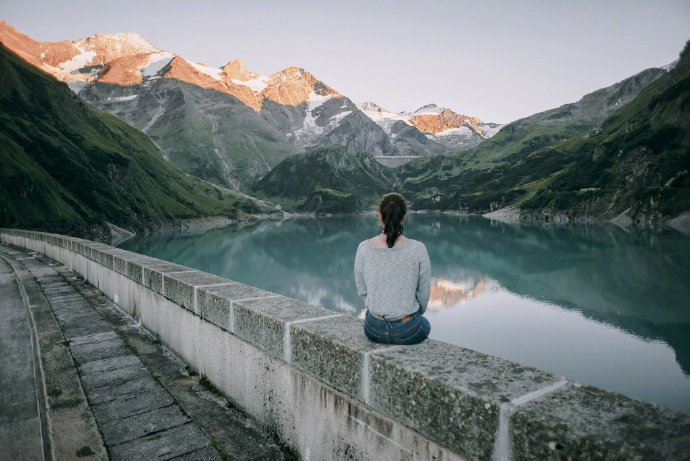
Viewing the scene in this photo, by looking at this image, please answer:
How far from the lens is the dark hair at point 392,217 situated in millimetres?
4762

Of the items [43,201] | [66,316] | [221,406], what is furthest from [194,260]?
[221,406]

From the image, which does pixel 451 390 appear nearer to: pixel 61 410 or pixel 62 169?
pixel 61 410

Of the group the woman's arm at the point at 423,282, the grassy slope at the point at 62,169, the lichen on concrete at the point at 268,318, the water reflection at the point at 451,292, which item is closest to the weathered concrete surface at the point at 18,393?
the lichen on concrete at the point at 268,318

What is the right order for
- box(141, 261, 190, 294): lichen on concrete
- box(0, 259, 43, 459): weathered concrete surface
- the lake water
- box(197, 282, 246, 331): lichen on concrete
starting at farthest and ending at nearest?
the lake water < box(141, 261, 190, 294): lichen on concrete < box(197, 282, 246, 331): lichen on concrete < box(0, 259, 43, 459): weathered concrete surface

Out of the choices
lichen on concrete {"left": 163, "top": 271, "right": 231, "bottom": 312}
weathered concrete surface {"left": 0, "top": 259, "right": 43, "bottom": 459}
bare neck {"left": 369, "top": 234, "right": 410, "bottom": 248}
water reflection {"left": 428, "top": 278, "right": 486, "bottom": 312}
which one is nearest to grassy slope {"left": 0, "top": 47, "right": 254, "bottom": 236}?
water reflection {"left": 428, "top": 278, "right": 486, "bottom": 312}

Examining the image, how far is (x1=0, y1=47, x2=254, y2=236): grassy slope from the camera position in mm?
110312

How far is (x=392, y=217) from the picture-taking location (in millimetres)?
4797

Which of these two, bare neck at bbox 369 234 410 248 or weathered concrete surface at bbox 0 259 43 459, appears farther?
bare neck at bbox 369 234 410 248

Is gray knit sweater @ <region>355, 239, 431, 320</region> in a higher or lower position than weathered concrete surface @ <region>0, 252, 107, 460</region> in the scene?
higher

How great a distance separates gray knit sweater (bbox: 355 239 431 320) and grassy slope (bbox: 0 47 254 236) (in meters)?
122

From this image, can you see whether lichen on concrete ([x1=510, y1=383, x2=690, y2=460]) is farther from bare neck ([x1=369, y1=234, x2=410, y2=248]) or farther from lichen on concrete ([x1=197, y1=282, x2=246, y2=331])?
lichen on concrete ([x1=197, y1=282, x2=246, y2=331])

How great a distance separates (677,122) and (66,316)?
8293 inches

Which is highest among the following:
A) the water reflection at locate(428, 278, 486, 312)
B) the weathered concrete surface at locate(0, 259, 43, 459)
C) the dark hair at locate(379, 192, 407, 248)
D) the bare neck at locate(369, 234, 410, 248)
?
the dark hair at locate(379, 192, 407, 248)

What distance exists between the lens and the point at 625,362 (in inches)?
1252
